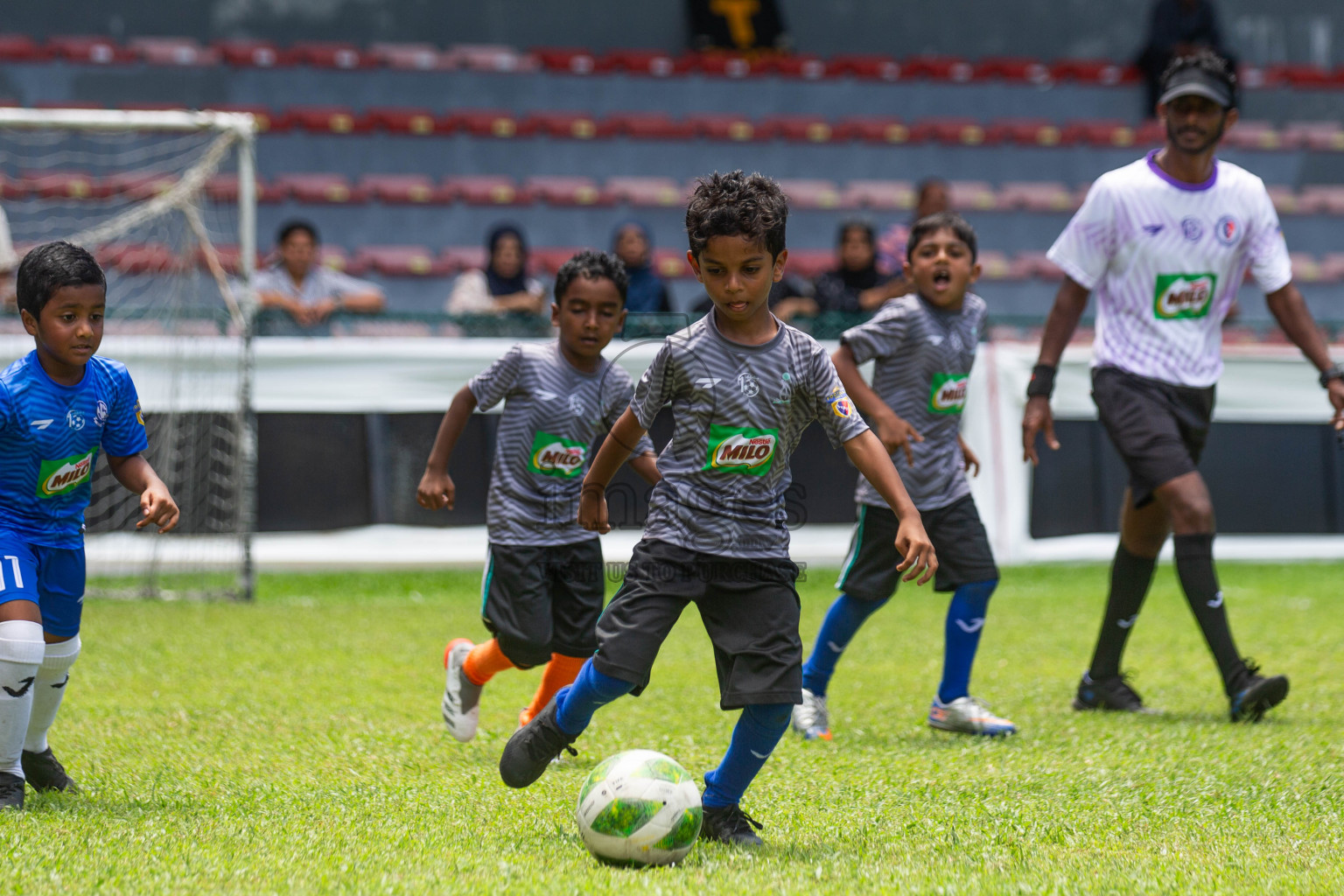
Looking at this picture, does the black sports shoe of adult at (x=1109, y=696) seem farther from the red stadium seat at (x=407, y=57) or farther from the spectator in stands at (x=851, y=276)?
the red stadium seat at (x=407, y=57)

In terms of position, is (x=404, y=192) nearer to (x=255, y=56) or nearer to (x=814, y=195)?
(x=255, y=56)

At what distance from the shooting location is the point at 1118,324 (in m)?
5.00

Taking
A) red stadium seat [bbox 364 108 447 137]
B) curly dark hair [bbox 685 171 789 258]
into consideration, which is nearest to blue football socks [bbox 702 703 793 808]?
curly dark hair [bbox 685 171 789 258]

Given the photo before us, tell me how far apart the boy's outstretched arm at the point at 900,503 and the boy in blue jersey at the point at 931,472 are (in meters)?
1.53

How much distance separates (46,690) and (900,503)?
226 cm

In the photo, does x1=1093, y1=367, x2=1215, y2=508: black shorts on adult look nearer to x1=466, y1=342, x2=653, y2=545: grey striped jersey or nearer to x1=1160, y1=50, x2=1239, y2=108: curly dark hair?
x1=1160, y1=50, x2=1239, y2=108: curly dark hair

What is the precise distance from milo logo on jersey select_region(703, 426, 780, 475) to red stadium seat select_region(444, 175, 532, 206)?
40.0 ft

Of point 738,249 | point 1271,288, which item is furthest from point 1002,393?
point 738,249

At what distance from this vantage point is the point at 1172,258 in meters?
4.91

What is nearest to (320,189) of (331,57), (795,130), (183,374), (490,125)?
(331,57)

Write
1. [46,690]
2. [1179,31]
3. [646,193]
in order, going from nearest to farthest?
1. [46,690]
2. [646,193]
3. [1179,31]

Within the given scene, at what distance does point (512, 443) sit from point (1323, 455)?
7.25 meters

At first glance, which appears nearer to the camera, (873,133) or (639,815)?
(639,815)

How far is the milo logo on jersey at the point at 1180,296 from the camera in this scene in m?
4.92
